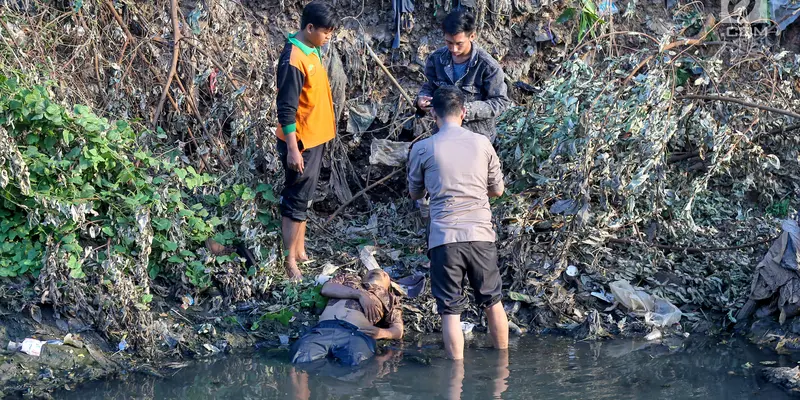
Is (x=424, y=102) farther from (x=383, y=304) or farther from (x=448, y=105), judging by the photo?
(x=383, y=304)

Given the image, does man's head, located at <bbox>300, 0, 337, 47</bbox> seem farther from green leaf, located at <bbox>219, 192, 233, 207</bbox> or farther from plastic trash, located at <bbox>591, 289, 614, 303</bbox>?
plastic trash, located at <bbox>591, 289, 614, 303</bbox>

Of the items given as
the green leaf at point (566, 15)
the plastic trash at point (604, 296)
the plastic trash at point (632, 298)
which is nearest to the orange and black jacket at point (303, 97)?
the plastic trash at point (604, 296)

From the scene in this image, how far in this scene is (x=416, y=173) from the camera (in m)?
4.63

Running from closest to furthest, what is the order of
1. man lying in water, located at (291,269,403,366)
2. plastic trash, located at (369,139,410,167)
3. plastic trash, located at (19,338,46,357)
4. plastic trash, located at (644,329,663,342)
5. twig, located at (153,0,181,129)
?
plastic trash, located at (19,338,46,357) → man lying in water, located at (291,269,403,366) → plastic trash, located at (644,329,663,342) → twig, located at (153,0,181,129) → plastic trash, located at (369,139,410,167)

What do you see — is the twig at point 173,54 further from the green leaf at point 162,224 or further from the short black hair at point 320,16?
the short black hair at point 320,16

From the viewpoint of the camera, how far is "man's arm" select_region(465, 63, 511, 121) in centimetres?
542

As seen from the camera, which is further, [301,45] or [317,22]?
[301,45]

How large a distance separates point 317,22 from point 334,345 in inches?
80.5

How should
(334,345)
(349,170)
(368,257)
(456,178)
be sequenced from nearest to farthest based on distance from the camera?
(456,178) → (334,345) → (368,257) → (349,170)

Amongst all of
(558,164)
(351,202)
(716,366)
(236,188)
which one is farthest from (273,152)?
(716,366)

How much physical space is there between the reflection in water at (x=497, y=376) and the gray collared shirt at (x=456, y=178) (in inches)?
31.4

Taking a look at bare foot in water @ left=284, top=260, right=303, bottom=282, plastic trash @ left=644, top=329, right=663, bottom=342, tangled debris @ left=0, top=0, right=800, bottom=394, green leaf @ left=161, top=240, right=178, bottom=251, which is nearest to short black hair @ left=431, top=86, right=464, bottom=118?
tangled debris @ left=0, top=0, right=800, bottom=394

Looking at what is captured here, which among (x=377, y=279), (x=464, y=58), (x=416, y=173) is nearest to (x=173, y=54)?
(x=464, y=58)

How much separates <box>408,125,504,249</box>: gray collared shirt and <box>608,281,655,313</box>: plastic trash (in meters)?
1.39
